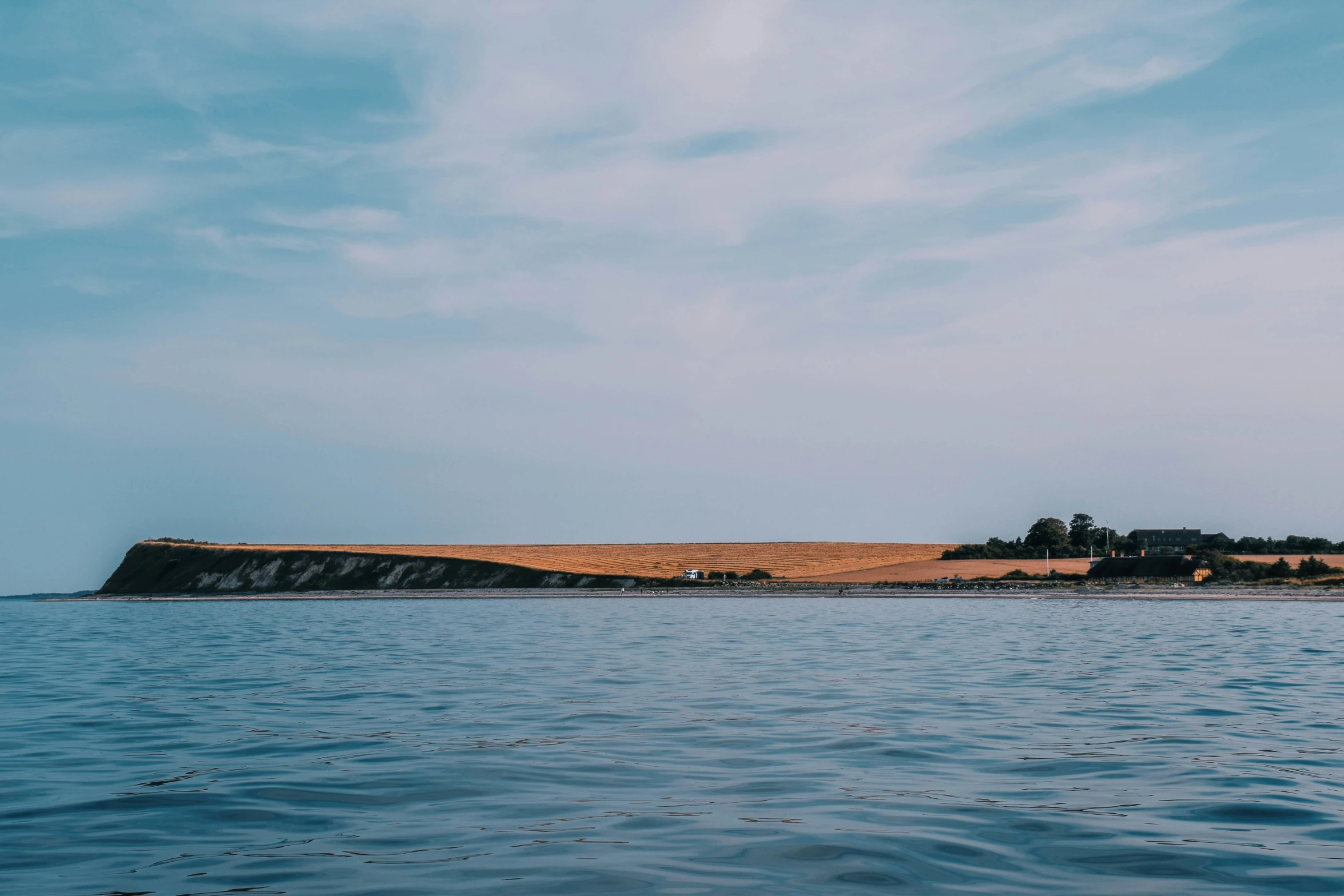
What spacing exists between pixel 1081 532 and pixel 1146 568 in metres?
44.3

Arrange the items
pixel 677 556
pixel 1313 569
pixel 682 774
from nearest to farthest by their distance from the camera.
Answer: pixel 682 774 → pixel 1313 569 → pixel 677 556

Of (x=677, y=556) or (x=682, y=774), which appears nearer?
(x=682, y=774)

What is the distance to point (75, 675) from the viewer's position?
27.1 metres

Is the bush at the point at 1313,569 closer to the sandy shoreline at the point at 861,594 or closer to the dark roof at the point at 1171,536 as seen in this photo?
the sandy shoreline at the point at 861,594

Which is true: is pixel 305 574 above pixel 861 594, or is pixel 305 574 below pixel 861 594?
above

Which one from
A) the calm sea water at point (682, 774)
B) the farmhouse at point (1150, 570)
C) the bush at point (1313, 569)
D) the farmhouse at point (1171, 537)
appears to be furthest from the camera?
the farmhouse at point (1171, 537)

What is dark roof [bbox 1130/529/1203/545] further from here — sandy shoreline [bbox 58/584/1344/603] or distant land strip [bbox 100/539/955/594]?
sandy shoreline [bbox 58/584/1344/603]

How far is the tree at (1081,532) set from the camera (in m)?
141

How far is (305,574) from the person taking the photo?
134 metres

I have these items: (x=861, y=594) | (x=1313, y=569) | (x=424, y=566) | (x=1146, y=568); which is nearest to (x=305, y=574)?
(x=424, y=566)

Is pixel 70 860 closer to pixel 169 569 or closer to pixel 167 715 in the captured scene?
pixel 167 715

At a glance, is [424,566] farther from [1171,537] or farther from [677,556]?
[1171,537]

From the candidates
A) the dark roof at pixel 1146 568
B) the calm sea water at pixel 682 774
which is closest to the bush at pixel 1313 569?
the dark roof at pixel 1146 568

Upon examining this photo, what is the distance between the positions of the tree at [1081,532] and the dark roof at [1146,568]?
36983 mm
